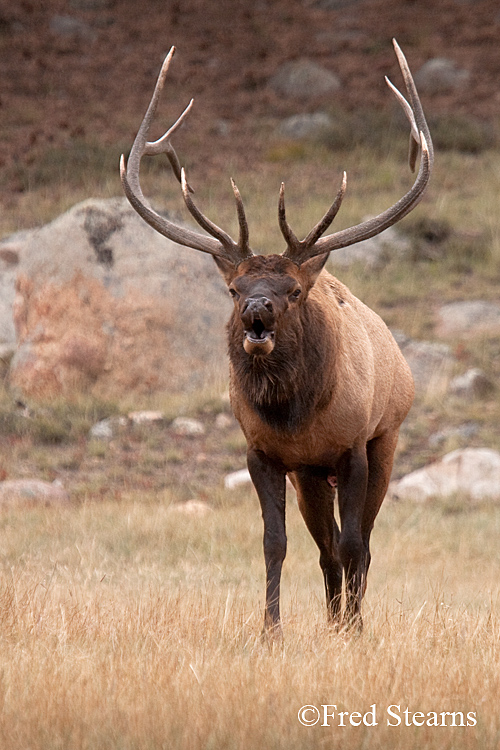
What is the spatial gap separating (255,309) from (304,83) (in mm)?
20395

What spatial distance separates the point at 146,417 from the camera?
12906 mm

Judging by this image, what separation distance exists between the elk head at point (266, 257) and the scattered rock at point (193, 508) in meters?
4.17

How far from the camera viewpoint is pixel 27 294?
13.8m

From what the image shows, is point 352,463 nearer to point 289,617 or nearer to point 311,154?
point 289,617

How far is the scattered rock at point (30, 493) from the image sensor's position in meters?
10.1

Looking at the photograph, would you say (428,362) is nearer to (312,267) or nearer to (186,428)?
(186,428)

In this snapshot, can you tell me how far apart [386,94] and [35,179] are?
8.26 m

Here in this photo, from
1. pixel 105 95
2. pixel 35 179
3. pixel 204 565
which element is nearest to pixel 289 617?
pixel 204 565

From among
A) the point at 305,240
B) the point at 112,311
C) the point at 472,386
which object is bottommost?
the point at 472,386

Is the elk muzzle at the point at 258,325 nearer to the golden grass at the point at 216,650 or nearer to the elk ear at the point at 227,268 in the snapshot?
the elk ear at the point at 227,268

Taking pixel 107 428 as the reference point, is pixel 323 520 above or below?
above

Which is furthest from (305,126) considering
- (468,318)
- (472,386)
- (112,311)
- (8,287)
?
(112,311)

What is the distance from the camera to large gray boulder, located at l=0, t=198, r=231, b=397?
526 inches

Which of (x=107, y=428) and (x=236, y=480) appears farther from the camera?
(x=107, y=428)
